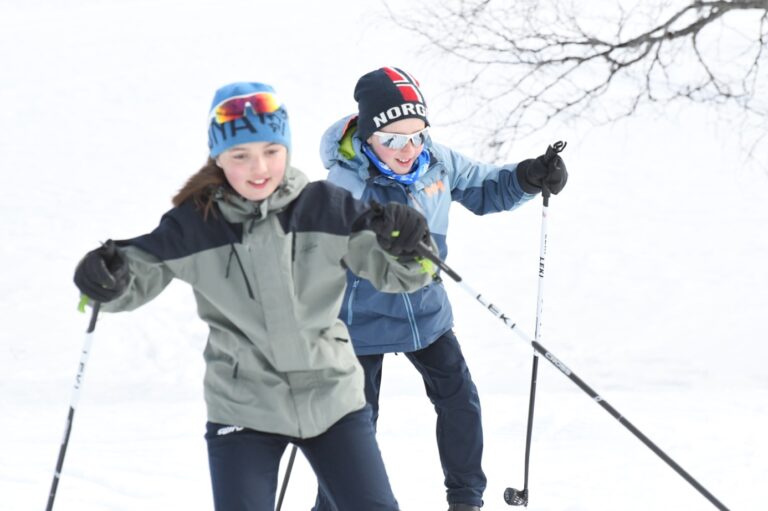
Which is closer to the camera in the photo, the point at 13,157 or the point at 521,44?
the point at 521,44

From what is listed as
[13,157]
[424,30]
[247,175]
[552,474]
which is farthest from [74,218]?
[247,175]

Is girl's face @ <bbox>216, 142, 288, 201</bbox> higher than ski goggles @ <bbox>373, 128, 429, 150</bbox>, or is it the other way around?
ski goggles @ <bbox>373, 128, 429, 150</bbox>

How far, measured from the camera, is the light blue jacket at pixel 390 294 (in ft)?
14.5

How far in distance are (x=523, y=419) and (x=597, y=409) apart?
0.62 m

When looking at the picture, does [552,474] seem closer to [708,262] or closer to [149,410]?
[149,410]

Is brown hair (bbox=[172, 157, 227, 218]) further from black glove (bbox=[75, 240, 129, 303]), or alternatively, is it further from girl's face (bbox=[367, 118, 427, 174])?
girl's face (bbox=[367, 118, 427, 174])

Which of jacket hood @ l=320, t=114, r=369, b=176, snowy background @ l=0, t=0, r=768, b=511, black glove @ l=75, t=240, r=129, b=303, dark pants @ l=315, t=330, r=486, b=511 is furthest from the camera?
snowy background @ l=0, t=0, r=768, b=511

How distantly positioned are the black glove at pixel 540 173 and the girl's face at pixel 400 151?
59cm

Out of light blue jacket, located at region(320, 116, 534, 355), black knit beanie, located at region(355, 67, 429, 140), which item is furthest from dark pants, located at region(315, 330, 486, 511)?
black knit beanie, located at region(355, 67, 429, 140)

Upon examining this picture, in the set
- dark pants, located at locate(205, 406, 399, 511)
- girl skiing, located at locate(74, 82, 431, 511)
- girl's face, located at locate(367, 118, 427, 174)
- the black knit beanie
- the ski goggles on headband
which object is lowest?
dark pants, located at locate(205, 406, 399, 511)

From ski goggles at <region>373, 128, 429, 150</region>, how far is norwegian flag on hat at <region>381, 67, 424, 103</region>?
17 centimetres

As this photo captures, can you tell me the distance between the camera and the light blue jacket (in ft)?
14.5

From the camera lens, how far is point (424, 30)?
8367 millimetres

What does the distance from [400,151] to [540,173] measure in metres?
0.73
